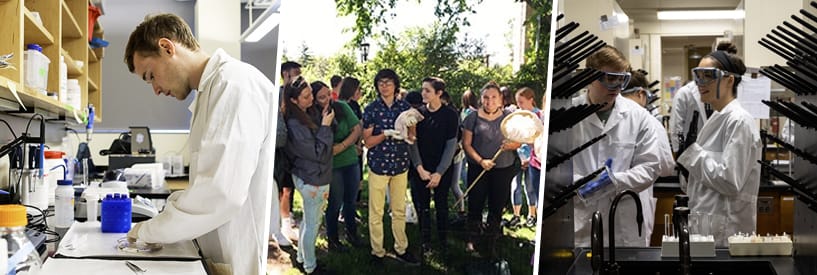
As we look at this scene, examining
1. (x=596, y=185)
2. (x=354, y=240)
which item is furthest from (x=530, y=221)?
Answer: (x=596, y=185)

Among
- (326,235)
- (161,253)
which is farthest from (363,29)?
(161,253)

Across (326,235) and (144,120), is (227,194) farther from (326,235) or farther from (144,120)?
(144,120)

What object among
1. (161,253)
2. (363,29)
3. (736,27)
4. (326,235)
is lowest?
(161,253)

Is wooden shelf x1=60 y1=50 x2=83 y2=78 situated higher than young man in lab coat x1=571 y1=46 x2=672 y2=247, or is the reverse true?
wooden shelf x1=60 y1=50 x2=83 y2=78

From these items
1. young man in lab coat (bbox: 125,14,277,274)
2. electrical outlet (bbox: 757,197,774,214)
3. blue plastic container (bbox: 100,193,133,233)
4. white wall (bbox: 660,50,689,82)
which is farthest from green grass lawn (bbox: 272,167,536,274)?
white wall (bbox: 660,50,689,82)

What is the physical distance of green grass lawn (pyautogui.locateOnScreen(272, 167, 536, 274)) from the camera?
3.75 ft

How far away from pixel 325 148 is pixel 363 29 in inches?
7.0

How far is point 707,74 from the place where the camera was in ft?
12.3

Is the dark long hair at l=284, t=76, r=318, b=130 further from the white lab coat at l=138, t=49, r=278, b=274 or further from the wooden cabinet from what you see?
the wooden cabinet

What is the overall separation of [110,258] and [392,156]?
0.98m

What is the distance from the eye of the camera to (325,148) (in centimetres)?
116

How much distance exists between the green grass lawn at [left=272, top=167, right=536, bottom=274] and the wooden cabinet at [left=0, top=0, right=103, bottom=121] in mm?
1269

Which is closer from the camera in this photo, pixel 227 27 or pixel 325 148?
pixel 325 148

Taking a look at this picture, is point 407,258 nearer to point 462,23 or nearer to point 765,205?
point 462,23
